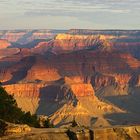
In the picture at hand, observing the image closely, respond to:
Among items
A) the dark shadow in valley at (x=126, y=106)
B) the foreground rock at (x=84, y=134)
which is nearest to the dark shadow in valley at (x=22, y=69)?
the dark shadow in valley at (x=126, y=106)

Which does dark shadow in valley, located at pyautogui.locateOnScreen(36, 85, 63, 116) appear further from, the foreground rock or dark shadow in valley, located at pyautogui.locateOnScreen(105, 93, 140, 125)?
the foreground rock

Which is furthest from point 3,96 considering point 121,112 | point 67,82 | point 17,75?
point 17,75

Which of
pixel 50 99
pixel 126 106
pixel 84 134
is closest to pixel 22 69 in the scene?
pixel 50 99

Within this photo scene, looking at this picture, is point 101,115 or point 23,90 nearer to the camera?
point 101,115

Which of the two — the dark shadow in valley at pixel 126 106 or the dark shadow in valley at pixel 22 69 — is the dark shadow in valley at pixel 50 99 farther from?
the dark shadow in valley at pixel 22 69

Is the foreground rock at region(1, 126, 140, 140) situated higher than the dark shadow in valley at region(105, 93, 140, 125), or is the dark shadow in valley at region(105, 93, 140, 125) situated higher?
the foreground rock at region(1, 126, 140, 140)

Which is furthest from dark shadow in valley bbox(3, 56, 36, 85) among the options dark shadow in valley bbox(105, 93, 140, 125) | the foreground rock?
the foreground rock

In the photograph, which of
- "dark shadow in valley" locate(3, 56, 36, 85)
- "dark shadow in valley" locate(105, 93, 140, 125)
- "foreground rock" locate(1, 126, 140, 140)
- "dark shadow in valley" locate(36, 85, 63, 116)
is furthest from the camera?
"dark shadow in valley" locate(3, 56, 36, 85)

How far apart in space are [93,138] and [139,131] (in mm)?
2783

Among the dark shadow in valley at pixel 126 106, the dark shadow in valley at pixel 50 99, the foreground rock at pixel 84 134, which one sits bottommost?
the dark shadow in valley at pixel 126 106

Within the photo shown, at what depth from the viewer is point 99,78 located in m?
197

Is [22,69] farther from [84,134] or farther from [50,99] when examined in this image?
[84,134]

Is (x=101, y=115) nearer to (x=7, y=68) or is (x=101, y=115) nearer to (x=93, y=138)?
(x=7, y=68)

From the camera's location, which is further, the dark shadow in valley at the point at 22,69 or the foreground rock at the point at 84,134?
the dark shadow in valley at the point at 22,69
